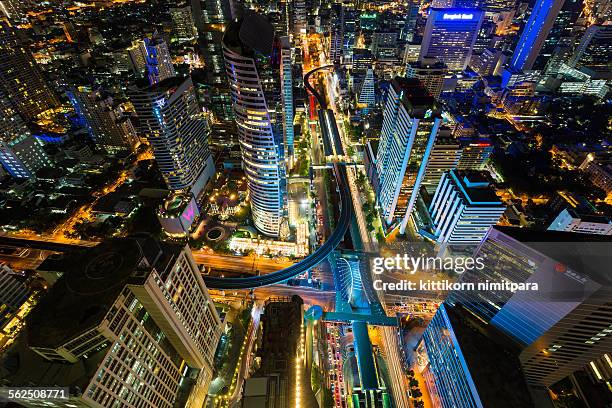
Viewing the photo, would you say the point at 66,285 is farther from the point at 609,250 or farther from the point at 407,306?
the point at 609,250

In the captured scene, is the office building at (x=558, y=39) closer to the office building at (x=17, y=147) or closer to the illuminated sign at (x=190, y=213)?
the illuminated sign at (x=190, y=213)

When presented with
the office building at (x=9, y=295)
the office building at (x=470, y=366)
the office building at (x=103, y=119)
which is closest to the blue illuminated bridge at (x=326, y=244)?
the office building at (x=470, y=366)

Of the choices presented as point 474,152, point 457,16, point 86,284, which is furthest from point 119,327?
point 457,16

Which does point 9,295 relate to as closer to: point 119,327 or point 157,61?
point 119,327

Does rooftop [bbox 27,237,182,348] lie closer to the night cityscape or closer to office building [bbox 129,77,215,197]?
the night cityscape

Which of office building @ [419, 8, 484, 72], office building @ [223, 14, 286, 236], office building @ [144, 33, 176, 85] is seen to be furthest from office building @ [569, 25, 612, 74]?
office building @ [144, 33, 176, 85]

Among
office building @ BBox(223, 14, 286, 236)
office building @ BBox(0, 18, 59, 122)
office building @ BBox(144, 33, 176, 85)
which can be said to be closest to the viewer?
office building @ BBox(223, 14, 286, 236)
